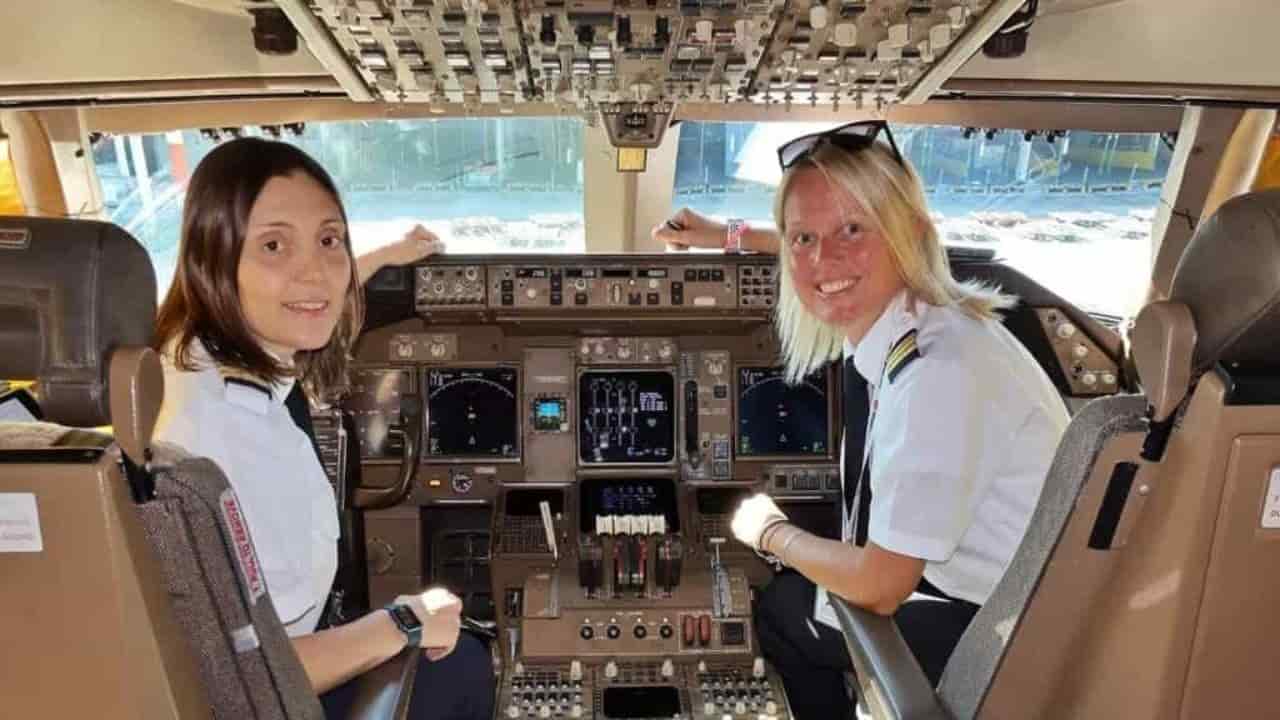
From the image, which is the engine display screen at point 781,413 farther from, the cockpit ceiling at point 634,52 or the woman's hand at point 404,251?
the woman's hand at point 404,251

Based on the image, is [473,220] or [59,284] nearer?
[59,284]

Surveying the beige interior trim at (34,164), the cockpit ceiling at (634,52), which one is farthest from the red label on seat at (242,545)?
the beige interior trim at (34,164)

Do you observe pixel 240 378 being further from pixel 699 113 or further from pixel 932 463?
pixel 699 113

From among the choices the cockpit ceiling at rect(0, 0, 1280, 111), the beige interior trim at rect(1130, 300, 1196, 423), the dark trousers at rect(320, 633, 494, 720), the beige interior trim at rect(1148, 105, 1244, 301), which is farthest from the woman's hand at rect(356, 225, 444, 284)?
the beige interior trim at rect(1148, 105, 1244, 301)

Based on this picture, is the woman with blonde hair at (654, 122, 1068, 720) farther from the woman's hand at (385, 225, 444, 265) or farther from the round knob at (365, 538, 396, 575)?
the round knob at (365, 538, 396, 575)

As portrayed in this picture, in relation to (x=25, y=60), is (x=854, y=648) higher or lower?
lower

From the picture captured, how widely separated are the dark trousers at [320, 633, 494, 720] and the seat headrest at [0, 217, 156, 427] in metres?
0.99

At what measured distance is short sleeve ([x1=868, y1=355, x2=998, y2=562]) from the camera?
1.40 metres

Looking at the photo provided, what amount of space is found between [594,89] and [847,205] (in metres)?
0.77

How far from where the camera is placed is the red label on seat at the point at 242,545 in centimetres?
99

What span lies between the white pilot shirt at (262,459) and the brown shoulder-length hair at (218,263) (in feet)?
0.08

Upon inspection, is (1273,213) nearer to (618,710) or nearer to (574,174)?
(618,710)

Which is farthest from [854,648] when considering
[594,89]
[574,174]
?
[574,174]

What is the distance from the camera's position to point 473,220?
10.8ft
